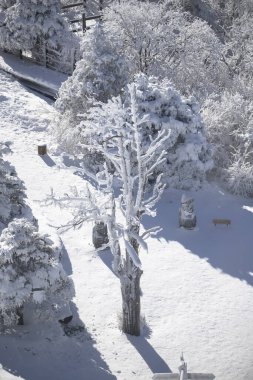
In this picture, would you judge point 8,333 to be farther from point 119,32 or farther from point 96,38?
point 119,32

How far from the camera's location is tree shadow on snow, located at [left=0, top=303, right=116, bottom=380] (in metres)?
14.2

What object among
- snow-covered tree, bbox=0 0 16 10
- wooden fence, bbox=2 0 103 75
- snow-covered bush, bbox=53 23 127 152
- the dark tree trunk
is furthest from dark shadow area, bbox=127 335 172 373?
snow-covered tree, bbox=0 0 16 10

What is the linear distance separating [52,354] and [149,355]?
2736mm

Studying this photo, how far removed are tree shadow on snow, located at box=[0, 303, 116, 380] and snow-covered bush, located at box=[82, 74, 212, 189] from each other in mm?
9877

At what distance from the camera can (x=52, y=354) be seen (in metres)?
14.7

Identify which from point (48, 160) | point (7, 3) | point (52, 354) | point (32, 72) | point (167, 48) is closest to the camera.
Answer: point (52, 354)

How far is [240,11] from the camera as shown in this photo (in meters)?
42.2

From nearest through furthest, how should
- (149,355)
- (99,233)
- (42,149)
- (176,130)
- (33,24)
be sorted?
(149,355) → (99,233) → (176,130) → (42,149) → (33,24)

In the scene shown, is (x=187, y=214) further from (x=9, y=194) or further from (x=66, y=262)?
(x=9, y=194)

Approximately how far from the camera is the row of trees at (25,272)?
14.2m

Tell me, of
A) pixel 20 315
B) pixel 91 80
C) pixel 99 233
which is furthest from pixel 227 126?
pixel 20 315

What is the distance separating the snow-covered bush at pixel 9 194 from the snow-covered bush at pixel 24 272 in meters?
2.72

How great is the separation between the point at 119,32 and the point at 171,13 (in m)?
3.87

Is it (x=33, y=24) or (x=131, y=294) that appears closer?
(x=131, y=294)
